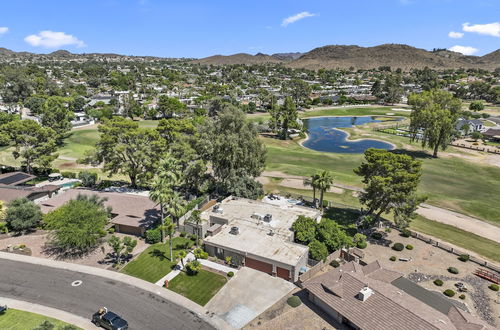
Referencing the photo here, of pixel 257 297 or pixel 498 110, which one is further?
pixel 498 110

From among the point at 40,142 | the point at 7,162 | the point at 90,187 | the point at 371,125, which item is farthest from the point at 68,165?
the point at 371,125

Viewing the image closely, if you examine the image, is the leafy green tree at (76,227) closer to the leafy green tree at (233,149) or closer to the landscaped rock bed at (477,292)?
the leafy green tree at (233,149)

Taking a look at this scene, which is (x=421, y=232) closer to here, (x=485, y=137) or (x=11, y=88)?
(x=485, y=137)

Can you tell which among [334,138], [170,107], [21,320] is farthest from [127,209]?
[170,107]

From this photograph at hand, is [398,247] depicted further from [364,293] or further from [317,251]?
[364,293]

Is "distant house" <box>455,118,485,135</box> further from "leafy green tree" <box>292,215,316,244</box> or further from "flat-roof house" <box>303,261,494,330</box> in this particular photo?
"flat-roof house" <box>303,261,494,330</box>
